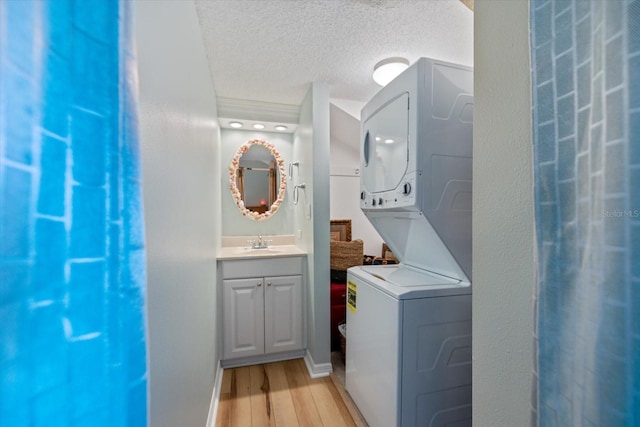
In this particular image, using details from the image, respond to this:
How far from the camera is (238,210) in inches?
118

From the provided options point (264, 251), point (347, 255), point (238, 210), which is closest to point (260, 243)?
point (264, 251)

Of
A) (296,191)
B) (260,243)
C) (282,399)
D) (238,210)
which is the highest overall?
(296,191)

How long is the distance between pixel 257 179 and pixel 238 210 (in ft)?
1.38

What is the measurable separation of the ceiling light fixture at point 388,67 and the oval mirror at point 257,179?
4.67ft

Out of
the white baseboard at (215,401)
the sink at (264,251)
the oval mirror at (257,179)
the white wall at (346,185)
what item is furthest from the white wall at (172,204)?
the white wall at (346,185)

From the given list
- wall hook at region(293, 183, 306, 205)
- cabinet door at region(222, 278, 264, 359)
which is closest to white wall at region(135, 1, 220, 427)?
cabinet door at region(222, 278, 264, 359)

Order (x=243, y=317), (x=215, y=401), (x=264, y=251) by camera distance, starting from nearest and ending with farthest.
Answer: (x=215, y=401) → (x=243, y=317) → (x=264, y=251)

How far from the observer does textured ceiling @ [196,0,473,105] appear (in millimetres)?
1405

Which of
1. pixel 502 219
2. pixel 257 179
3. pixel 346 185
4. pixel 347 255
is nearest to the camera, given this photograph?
pixel 502 219

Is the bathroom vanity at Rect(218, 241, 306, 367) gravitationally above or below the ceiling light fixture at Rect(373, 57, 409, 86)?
below

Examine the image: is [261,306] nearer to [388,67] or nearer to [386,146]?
[386,146]

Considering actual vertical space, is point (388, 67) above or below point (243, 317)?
above

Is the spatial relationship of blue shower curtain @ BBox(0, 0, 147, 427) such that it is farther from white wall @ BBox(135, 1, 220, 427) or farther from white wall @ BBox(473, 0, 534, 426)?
white wall @ BBox(473, 0, 534, 426)

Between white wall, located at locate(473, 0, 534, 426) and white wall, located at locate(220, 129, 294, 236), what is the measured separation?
2458mm
